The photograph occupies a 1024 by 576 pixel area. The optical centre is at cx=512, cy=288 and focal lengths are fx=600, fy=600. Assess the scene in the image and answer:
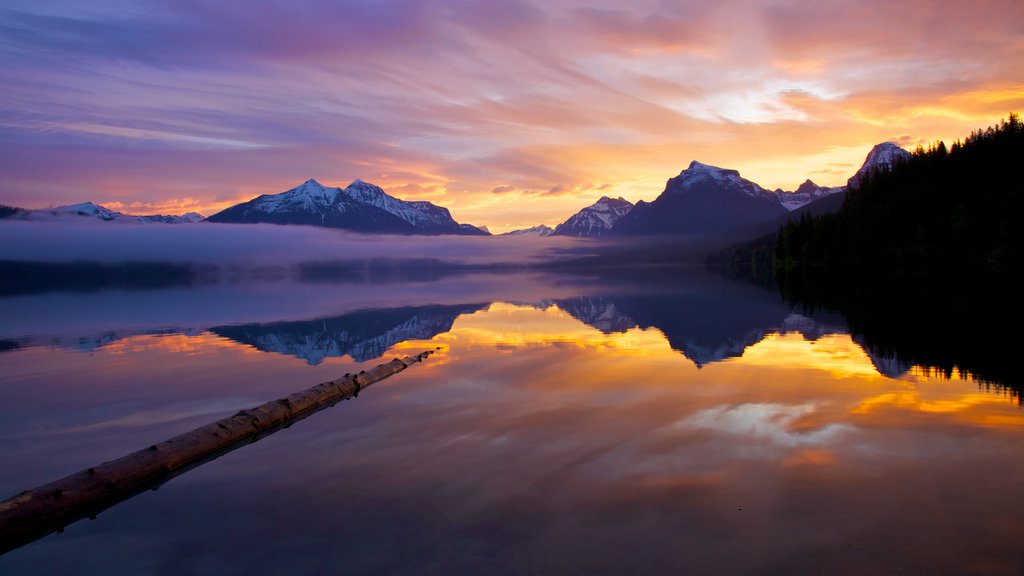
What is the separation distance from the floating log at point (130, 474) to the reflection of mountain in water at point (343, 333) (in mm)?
12511

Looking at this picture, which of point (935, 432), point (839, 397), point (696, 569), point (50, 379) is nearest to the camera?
point (696, 569)

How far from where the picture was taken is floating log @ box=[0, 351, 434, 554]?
10609 millimetres

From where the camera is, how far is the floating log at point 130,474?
1061 centimetres

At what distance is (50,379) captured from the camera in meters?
26.0

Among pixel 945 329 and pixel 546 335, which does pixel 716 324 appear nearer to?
pixel 546 335

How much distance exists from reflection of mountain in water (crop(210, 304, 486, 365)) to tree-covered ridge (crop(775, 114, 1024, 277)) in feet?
310

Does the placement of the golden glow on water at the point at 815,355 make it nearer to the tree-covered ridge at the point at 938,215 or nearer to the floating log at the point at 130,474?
the floating log at the point at 130,474

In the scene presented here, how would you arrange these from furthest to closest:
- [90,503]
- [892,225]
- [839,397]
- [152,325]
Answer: [892,225]
[152,325]
[839,397]
[90,503]

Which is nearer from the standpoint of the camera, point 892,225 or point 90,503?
point 90,503

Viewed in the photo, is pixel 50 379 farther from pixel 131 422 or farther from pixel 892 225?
pixel 892 225

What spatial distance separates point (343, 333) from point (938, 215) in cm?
13071

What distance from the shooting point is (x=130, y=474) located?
1255 cm

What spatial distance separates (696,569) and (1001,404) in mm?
13357

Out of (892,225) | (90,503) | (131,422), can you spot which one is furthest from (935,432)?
(892,225)
